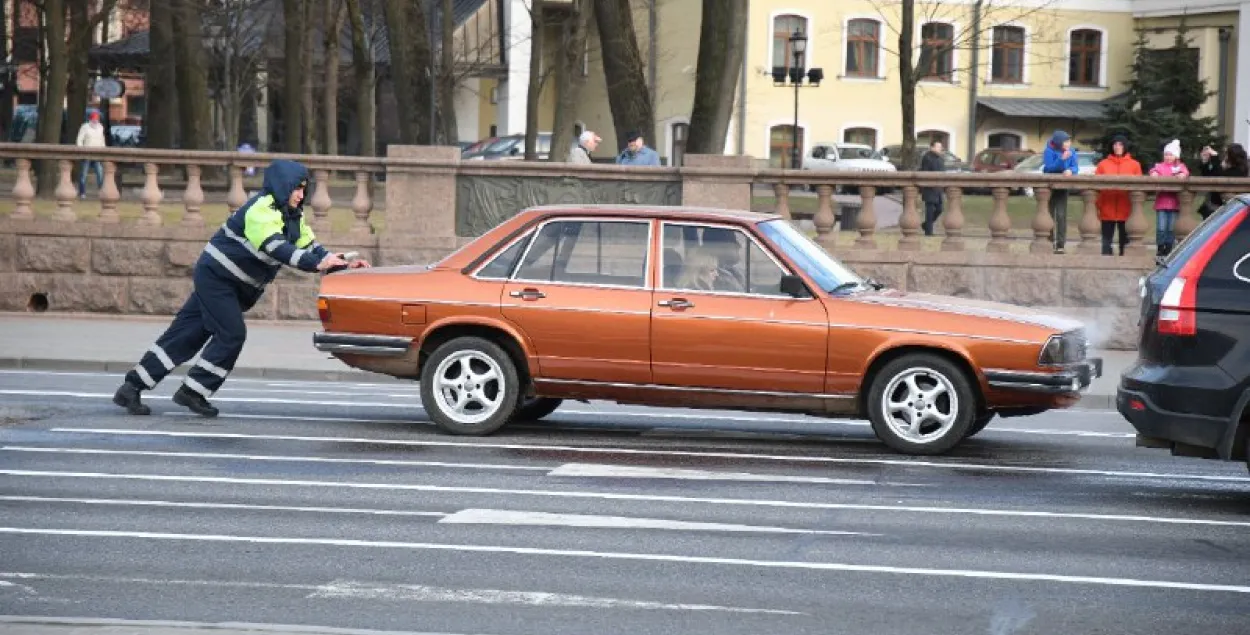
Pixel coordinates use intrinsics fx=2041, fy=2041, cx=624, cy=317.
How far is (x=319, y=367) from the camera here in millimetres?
17844

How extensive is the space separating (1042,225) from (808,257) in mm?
8926

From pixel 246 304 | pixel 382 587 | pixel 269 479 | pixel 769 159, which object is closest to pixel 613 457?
pixel 269 479

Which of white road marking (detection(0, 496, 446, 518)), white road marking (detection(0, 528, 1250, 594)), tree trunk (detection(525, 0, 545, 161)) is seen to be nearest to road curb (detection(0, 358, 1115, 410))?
white road marking (detection(0, 496, 446, 518))

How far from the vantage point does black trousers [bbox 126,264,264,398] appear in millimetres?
13312

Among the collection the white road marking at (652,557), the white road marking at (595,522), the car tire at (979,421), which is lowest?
the white road marking at (652,557)

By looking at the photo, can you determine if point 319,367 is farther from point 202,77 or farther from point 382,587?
point 202,77

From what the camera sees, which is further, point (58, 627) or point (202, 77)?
point (202, 77)

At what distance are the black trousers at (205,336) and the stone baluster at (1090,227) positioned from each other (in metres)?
10.2

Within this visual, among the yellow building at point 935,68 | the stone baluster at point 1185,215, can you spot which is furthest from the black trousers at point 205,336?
the yellow building at point 935,68

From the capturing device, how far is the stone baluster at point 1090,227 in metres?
20.8

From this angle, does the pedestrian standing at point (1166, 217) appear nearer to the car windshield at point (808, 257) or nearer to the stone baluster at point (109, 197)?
the car windshield at point (808, 257)

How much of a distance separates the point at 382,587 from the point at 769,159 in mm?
56261

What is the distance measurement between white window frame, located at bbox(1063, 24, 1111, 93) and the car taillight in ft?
186

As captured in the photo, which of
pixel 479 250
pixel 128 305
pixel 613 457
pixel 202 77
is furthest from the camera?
pixel 202 77
